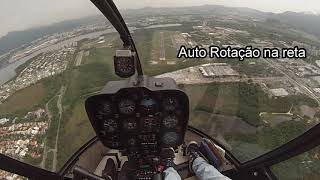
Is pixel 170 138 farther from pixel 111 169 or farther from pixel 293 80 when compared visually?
pixel 293 80

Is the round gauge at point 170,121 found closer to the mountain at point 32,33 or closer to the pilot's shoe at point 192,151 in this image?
the pilot's shoe at point 192,151

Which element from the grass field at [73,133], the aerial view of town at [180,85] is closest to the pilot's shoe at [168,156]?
the aerial view of town at [180,85]

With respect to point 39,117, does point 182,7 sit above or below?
above

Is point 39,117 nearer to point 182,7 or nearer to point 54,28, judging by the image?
point 54,28

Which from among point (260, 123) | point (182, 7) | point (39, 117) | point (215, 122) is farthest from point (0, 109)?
point (182, 7)

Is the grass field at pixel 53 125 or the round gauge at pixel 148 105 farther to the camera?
the grass field at pixel 53 125

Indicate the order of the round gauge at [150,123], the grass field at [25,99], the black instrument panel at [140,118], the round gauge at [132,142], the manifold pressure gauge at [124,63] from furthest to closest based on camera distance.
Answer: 1. the grass field at [25,99]
2. the round gauge at [132,142]
3. the round gauge at [150,123]
4. the black instrument panel at [140,118]
5. the manifold pressure gauge at [124,63]
